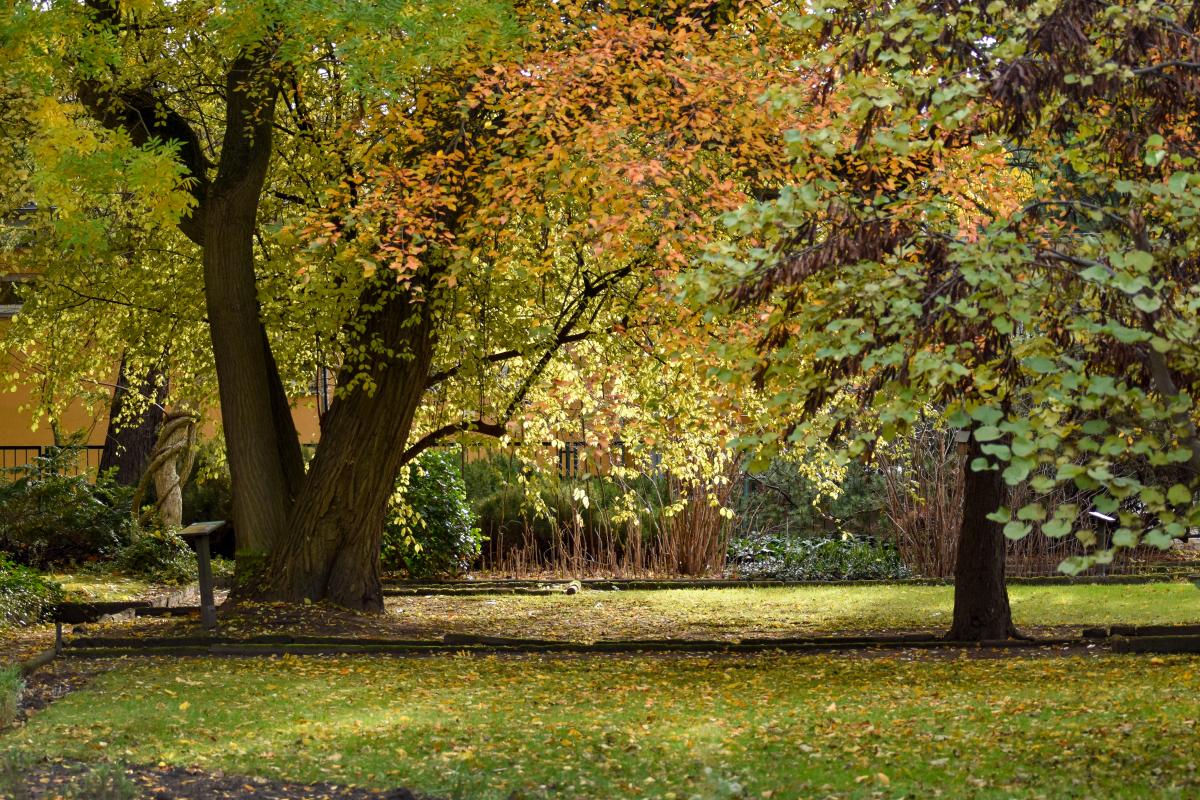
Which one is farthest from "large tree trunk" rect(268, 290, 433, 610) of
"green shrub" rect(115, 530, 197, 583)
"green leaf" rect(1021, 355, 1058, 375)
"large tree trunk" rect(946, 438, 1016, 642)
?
"green leaf" rect(1021, 355, 1058, 375)

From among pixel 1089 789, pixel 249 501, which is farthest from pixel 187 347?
pixel 1089 789

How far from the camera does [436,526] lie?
17.7 metres

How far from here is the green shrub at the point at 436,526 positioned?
1756cm

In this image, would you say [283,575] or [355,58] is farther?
[283,575]

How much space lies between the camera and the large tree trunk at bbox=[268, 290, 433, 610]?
12172 mm

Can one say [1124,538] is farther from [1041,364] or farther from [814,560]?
[814,560]

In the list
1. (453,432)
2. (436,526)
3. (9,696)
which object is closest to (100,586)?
(436,526)

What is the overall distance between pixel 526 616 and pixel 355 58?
6.37m

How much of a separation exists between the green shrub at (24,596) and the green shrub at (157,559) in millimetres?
2448

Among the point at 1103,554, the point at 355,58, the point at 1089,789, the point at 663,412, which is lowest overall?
the point at 1089,789

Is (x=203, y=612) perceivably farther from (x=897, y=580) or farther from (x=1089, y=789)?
(x=897, y=580)

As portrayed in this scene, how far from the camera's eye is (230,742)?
6.71 m

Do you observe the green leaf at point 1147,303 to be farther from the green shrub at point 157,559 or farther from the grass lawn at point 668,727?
the green shrub at point 157,559

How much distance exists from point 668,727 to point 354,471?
5944 millimetres
